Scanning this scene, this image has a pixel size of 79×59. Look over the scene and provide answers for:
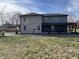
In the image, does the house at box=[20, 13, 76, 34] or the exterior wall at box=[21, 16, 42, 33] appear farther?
the exterior wall at box=[21, 16, 42, 33]

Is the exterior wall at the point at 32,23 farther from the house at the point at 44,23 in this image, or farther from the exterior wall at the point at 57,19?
the exterior wall at the point at 57,19

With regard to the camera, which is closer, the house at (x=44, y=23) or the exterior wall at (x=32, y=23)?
the house at (x=44, y=23)

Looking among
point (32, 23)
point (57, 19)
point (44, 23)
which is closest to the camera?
point (44, 23)

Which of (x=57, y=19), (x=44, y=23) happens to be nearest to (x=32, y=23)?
(x=44, y=23)

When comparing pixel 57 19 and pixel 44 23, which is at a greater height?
pixel 57 19

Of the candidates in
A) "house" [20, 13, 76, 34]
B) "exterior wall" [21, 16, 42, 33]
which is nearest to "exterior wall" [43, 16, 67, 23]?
"house" [20, 13, 76, 34]

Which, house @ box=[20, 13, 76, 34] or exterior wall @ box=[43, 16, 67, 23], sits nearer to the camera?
house @ box=[20, 13, 76, 34]

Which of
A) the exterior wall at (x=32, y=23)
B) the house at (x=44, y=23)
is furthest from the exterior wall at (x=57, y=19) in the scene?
the exterior wall at (x=32, y=23)

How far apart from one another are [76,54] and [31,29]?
3611 cm

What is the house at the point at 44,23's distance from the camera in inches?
1806

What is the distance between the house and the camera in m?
45.9

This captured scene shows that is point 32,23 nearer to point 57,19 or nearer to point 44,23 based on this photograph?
point 44,23

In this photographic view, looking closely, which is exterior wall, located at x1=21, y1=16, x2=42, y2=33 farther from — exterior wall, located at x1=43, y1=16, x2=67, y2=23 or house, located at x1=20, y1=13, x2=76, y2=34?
exterior wall, located at x1=43, y1=16, x2=67, y2=23

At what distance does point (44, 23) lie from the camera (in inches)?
1813
